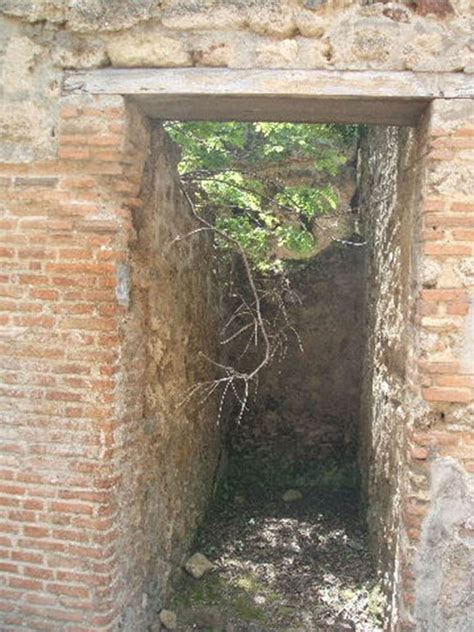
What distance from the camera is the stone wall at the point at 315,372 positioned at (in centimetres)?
666

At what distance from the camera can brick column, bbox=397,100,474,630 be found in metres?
3.02

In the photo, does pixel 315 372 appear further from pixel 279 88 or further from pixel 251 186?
pixel 279 88

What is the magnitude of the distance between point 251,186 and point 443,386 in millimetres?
3019

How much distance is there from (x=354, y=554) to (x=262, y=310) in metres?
2.64

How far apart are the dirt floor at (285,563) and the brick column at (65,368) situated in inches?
51.7

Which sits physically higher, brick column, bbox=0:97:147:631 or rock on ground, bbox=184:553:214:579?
brick column, bbox=0:97:147:631

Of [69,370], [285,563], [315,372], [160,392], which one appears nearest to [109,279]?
[69,370]

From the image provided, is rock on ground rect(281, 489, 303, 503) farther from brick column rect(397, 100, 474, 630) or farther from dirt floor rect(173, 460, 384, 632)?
brick column rect(397, 100, 474, 630)

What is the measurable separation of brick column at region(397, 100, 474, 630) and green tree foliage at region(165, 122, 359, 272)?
1749mm

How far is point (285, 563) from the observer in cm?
493

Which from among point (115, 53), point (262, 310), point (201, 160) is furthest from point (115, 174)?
point (262, 310)

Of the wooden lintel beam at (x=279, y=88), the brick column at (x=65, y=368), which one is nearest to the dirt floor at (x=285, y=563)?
the brick column at (x=65, y=368)

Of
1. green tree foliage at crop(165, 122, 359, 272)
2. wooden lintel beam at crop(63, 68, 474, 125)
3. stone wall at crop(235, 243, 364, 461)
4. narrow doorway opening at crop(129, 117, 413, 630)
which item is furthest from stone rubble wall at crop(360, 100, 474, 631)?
stone wall at crop(235, 243, 364, 461)

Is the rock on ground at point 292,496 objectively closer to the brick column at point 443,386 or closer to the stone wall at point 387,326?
the stone wall at point 387,326
